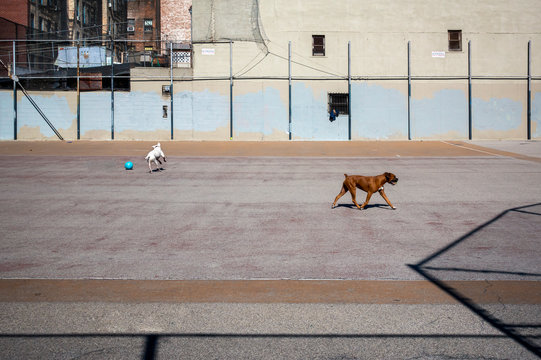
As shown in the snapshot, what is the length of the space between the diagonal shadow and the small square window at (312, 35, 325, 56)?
84.9ft

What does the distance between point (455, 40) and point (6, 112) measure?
29641mm

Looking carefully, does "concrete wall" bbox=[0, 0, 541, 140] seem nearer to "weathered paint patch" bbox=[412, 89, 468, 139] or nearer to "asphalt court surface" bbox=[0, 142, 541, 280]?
"weathered paint patch" bbox=[412, 89, 468, 139]

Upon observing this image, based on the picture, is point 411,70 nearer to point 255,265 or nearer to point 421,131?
point 421,131

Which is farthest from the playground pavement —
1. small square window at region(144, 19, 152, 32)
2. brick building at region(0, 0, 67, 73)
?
small square window at region(144, 19, 152, 32)

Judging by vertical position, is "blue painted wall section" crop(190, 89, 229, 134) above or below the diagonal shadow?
above

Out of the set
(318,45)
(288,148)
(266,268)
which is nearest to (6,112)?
(288,148)

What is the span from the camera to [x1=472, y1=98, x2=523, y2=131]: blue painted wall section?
1447 inches

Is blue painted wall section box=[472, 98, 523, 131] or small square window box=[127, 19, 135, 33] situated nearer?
blue painted wall section box=[472, 98, 523, 131]

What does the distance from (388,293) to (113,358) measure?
365 centimetres

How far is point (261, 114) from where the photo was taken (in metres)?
36.4

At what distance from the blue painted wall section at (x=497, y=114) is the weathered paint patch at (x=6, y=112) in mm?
30235

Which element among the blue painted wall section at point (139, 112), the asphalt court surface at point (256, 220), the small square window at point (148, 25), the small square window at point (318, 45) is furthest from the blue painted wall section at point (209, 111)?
the small square window at point (148, 25)

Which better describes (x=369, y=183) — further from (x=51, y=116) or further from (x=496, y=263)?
(x=51, y=116)

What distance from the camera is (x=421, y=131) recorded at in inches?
1441
